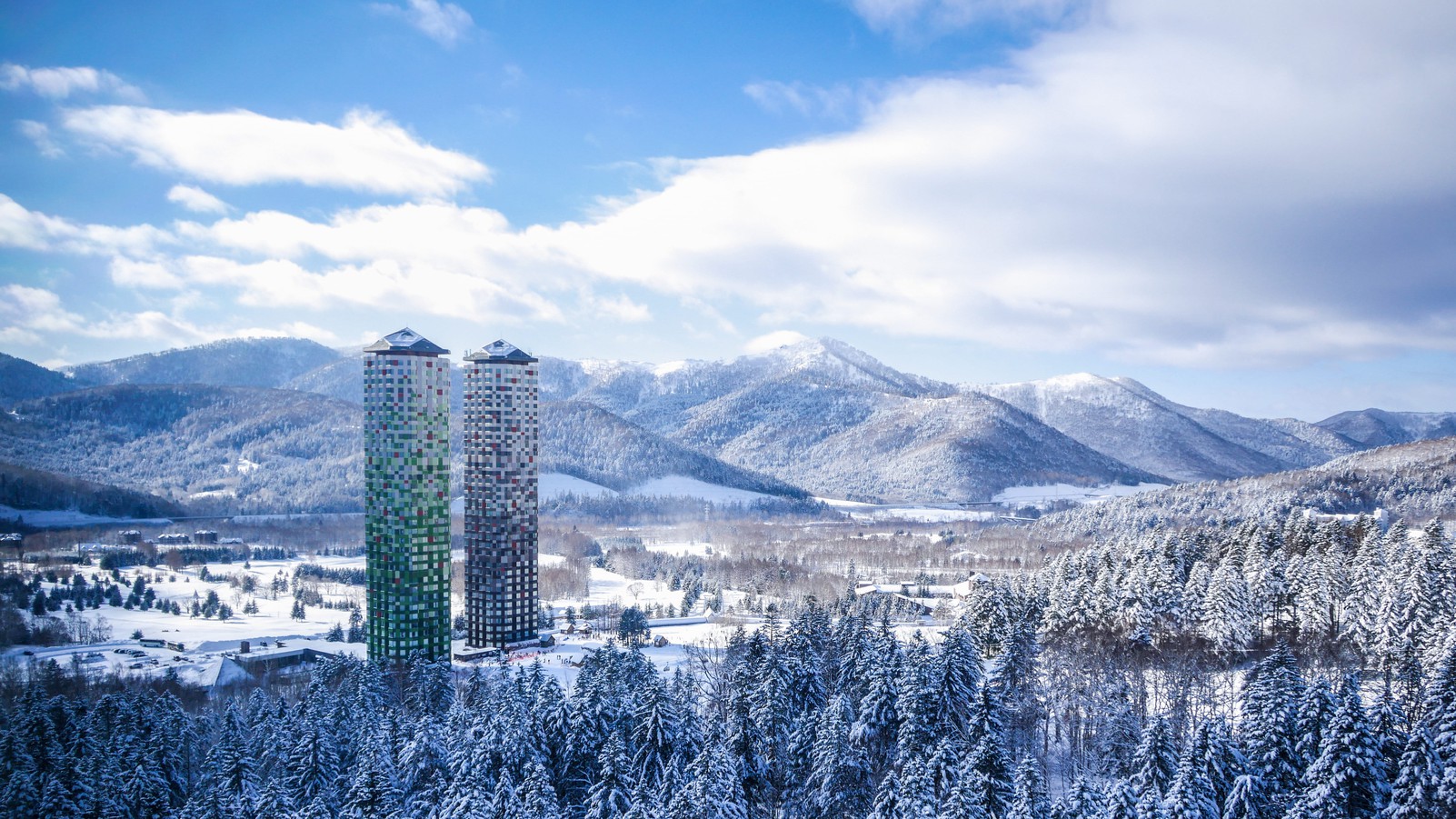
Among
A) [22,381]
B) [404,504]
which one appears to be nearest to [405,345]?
[404,504]

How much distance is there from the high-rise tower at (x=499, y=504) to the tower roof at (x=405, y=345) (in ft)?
34.7

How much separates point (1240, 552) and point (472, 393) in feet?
223

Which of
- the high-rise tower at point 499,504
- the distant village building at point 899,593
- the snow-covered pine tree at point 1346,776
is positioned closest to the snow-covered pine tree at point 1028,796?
the snow-covered pine tree at point 1346,776

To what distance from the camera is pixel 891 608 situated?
9412cm

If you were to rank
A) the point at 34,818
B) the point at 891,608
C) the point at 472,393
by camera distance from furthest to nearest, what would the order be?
1. the point at 891,608
2. the point at 472,393
3. the point at 34,818

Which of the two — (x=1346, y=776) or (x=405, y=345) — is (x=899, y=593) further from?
(x=1346, y=776)

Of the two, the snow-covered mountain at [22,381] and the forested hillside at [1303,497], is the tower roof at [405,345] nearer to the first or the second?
the snow-covered mountain at [22,381]

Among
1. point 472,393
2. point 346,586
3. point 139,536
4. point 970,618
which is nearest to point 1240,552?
point 970,618

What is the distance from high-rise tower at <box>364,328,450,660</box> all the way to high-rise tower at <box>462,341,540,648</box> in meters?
8.77

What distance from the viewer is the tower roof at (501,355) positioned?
284 ft

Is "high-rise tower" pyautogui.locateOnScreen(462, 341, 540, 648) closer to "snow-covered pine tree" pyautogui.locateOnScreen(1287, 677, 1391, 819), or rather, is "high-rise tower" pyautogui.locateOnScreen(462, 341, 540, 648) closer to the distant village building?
the distant village building

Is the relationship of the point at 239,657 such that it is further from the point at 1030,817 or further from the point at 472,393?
the point at 1030,817

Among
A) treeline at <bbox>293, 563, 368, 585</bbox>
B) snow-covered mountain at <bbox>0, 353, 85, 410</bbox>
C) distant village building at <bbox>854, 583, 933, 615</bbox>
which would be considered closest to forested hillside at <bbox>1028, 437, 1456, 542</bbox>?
distant village building at <bbox>854, 583, 933, 615</bbox>

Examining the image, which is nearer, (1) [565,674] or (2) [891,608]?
(1) [565,674]
